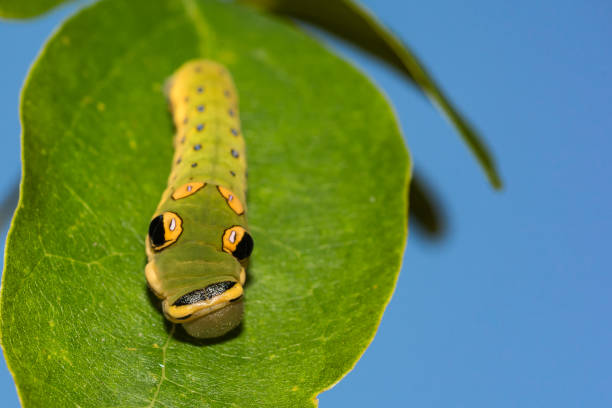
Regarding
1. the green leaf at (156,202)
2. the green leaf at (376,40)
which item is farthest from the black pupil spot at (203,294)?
the green leaf at (376,40)

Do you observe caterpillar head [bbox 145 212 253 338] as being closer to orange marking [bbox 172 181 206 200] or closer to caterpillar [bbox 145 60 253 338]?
caterpillar [bbox 145 60 253 338]

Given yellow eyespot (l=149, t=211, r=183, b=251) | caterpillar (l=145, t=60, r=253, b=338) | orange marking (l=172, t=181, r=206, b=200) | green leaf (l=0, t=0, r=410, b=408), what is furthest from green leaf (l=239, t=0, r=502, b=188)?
yellow eyespot (l=149, t=211, r=183, b=251)

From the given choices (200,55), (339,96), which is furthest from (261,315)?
(200,55)

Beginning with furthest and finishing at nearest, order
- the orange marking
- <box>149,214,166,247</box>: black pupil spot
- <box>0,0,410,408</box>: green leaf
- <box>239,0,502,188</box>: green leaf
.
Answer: <box>239,0,502,188</box>: green leaf < the orange marking < <box>149,214,166,247</box>: black pupil spot < <box>0,0,410,408</box>: green leaf

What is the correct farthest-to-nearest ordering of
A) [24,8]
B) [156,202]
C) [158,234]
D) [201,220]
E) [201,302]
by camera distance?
[24,8]
[156,202]
[201,220]
[158,234]
[201,302]

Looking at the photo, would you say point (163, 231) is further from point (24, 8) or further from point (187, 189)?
point (24, 8)

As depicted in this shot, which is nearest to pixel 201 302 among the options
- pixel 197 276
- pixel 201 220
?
pixel 197 276

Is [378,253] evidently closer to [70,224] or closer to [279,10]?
[70,224]
